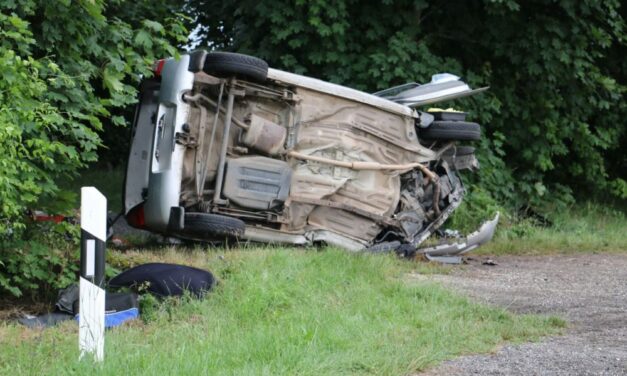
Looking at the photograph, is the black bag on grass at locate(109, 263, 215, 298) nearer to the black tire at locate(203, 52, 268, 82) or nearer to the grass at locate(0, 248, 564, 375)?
the grass at locate(0, 248, 564, 375)

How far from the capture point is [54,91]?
7582 mm

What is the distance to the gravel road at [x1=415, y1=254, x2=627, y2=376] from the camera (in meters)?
5.85

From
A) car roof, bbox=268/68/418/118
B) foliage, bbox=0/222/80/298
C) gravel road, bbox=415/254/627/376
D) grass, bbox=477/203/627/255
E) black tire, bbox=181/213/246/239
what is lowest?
foliage, bbox=0/222/80/298

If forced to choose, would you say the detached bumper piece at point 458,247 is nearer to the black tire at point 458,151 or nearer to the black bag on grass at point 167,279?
the black tire at point 458,151

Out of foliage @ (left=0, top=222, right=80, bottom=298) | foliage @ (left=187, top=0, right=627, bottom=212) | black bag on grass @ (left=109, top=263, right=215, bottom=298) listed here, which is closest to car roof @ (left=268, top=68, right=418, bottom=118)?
black bag on grass @ (left=109, top=263, right=215, bottom=298)

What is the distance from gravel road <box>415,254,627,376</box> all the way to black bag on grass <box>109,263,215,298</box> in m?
2.26

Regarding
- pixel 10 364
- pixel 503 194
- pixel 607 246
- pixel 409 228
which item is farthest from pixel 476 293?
pixel 503 194

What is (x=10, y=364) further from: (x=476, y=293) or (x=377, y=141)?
(x=377, y=141)

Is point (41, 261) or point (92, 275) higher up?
point (92, 275)

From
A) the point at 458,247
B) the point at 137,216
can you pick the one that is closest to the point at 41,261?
the point at 137,216

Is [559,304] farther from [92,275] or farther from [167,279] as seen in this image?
[92,275]

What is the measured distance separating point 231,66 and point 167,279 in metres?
2.63

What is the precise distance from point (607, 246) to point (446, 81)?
3.39m

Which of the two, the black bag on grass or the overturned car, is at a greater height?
the overturned car
